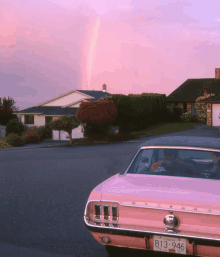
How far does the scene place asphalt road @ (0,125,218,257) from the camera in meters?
5.88

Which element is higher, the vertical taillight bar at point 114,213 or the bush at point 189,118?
the vertical taillight bar at point 114,213

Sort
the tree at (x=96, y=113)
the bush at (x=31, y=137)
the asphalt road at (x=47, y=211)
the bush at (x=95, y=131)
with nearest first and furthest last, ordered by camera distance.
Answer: the asphalt road at (x=47, y=211) < the tree at (x=96, y=113) < the bush at (x=95, y=131) < the bush at (x=31, y=137)

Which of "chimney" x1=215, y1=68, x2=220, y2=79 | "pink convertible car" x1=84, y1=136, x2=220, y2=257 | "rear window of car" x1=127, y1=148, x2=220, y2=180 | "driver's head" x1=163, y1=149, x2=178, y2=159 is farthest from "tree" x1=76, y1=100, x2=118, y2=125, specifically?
"chimney" x1=215, y1=68, x2=220, y2=79

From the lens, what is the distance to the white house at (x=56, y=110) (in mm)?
53281

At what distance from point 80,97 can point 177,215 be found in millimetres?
56396

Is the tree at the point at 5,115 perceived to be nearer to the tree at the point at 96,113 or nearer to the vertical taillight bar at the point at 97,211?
the tree at the point at 96,113

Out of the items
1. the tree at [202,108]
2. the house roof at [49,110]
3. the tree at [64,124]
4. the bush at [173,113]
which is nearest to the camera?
the tree at [64,124]

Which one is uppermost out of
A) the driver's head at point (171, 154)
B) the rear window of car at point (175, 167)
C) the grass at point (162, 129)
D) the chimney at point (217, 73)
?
the chimney at point (217, 73)

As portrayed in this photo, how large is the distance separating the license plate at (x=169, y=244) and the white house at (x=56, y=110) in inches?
1807

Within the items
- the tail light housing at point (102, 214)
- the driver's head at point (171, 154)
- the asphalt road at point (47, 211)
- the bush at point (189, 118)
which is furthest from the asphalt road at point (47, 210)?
the bush at point (189, 118)

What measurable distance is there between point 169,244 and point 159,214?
0.33 metres

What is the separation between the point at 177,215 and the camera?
15.1 ft

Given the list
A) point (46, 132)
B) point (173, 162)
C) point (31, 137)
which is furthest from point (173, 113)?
point (173, 162)

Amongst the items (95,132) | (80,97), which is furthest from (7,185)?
(80,97)
